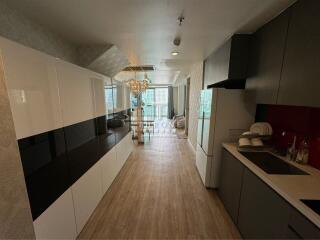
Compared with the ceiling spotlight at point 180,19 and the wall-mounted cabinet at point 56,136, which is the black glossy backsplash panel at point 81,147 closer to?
the wall-mounted cabinet at point 56,136

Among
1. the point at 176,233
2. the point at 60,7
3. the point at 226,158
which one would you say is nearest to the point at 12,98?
the point at 60,7

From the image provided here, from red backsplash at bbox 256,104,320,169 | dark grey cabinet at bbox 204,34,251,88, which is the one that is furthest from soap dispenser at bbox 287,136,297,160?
dark grey cabinet at bbox 204,34,251,88

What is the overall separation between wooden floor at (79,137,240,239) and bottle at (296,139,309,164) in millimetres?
1136

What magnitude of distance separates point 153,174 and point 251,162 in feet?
6.67

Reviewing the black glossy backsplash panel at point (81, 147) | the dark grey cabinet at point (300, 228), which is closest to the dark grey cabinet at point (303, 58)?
the dark grey cabinet at point (300, 228)

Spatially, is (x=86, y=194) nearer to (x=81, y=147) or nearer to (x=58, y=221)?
(x=58, y=221)

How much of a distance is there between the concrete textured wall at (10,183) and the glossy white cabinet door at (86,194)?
0.59m

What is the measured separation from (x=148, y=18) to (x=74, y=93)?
1.19 m

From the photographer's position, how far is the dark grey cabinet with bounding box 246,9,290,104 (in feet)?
4.69

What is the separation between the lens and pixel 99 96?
236 cm

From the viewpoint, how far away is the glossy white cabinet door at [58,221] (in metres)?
1.18

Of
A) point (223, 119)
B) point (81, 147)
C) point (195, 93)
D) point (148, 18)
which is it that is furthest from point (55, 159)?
point (195, 93)

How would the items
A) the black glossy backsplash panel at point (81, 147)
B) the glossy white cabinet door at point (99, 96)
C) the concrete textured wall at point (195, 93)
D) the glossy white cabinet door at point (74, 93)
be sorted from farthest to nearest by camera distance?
the concrete textured wall at point (195, 93)
the glossy white cabinet door at point (99, 96)
the black glossy backsplash panel at point (81, 147)
the glossy white cabinet door at point (74, 93)

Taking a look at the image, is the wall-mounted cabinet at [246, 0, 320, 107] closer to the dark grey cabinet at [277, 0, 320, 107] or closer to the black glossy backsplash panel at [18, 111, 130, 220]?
the dark grey cabinet at [277, 0, 320, 107]
